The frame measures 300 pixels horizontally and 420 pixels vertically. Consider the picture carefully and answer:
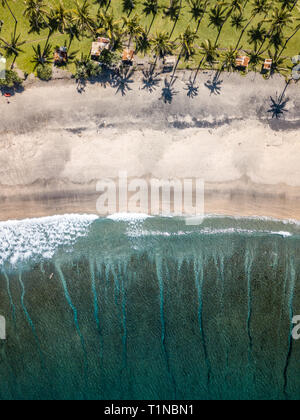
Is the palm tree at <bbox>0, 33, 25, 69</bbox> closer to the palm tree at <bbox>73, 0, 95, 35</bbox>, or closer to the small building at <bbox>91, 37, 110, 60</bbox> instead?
the palm tree at <bbox>73, 0, 95, 35</bbox>

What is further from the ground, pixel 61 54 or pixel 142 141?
pixel 61 54

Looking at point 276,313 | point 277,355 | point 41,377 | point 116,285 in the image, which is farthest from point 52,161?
point 277,355

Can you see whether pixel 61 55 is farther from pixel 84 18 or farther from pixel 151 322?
pixel 151 322

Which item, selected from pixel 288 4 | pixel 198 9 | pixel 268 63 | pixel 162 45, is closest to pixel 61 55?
pixel 162 45

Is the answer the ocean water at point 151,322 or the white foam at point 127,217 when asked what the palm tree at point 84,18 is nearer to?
the white foam at point 127,217

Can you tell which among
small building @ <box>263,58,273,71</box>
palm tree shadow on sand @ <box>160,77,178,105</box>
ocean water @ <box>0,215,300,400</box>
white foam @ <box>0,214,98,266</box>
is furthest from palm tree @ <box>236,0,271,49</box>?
white foam @ <box>0,214,98,266</box>
